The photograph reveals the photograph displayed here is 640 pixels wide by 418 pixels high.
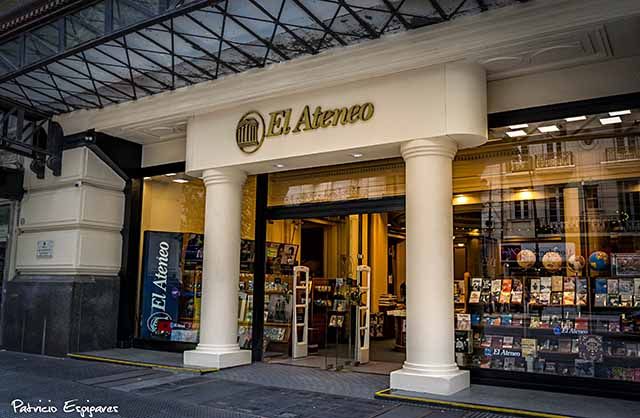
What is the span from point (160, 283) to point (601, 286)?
7782 millimetres

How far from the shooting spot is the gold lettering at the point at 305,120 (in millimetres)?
8531

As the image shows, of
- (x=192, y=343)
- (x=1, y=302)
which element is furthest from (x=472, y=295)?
(x=1, y=302)

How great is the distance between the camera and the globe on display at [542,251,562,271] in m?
7.98

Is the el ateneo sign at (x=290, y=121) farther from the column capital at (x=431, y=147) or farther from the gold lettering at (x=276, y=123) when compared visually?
the column capital at (x=431, y=147)

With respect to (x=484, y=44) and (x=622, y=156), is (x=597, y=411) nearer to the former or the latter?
(x=622, y=156)

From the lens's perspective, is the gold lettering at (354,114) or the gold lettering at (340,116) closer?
the gold lettering at (354,114)

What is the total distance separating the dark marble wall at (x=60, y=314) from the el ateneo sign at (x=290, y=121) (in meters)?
4.23

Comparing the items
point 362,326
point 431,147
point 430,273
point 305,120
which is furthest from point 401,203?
point 362,326

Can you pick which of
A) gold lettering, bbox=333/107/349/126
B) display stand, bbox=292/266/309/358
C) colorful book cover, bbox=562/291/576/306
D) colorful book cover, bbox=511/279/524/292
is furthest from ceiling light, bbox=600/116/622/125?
display stand, bbox=292/266/309/358

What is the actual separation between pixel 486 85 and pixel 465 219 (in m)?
1.95

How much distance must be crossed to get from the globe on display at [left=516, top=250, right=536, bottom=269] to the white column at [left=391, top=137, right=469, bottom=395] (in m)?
1.34

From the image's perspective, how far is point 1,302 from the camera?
38.4ft

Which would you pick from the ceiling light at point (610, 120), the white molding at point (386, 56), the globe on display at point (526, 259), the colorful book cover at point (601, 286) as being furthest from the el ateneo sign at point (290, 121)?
the colorful book cover at point (601, 286)

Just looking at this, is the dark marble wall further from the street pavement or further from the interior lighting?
the interior lighting
